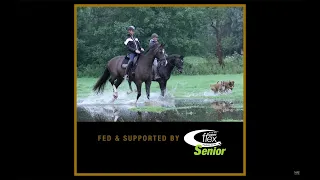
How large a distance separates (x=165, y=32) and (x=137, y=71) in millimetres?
906

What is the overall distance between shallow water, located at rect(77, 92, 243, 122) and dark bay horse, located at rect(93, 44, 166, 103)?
164mm

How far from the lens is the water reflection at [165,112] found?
1322 cm

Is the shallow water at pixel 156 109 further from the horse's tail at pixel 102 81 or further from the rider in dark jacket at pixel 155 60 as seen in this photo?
the rider in dark jacket at pixel 155 60

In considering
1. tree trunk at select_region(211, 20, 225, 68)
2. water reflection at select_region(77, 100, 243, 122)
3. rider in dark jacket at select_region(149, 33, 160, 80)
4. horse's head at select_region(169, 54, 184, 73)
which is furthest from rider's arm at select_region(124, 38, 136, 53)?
tree trunk at select_region(211, 20, 225, 68)

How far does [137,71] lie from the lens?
44.8 feet

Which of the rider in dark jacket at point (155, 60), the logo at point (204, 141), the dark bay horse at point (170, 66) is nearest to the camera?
the logo at point (204, 141)

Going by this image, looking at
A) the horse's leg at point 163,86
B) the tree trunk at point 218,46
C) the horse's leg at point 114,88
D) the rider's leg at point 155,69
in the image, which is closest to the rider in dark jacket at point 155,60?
the rider's leg at point 155,69

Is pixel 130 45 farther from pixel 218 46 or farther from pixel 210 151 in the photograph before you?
pixel 210 151

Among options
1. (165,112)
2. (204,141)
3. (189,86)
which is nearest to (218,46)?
(189,86)

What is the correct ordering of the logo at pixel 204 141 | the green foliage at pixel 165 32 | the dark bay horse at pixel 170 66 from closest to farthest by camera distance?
1. the logo at pixel 204 141
2. the green foliage at pixel 165 32
3. the dark bay horse at pixel 170 66

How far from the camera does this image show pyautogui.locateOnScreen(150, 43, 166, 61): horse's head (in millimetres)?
13461

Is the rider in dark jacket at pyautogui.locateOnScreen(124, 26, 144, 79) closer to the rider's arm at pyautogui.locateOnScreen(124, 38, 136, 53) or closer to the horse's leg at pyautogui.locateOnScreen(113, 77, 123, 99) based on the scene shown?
the rider's arm at pyautogui.locateOnScreen(124, 38, 136, 53)

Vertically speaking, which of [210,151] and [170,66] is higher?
[170,66]
